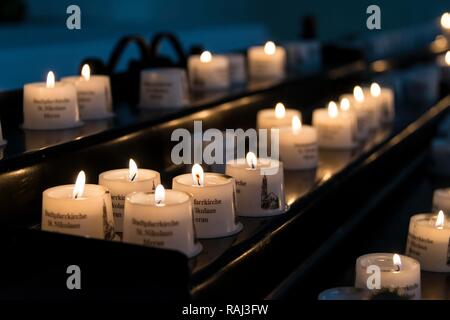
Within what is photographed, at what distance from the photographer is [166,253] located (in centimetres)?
117

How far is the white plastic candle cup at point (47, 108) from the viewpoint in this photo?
67.4 inches

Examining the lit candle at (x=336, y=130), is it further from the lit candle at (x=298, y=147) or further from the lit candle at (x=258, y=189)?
the lit candle at (x=258, y=189)

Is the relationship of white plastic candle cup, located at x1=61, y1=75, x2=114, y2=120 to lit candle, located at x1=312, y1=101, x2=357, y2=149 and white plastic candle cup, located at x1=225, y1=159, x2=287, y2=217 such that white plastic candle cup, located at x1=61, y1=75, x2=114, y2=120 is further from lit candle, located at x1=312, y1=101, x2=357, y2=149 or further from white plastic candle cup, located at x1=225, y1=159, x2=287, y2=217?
lit candle, located at x1=312, y1=101, x2=357, y2=149

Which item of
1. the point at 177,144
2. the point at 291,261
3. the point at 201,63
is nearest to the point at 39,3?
the point at 201,63

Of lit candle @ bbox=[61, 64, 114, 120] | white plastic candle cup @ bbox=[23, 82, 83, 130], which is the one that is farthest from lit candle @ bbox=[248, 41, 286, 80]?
white plastic candle cup @ bbox=[23, 82, 83, 130]

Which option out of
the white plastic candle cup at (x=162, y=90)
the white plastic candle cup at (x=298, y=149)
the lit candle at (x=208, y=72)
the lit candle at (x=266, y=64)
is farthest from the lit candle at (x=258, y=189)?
the lit candle at (x=266, y=64)

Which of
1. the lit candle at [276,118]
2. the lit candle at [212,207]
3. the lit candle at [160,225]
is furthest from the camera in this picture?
the lit candle at [276,118]

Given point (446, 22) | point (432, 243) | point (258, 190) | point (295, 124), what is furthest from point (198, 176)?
point (446, 22)

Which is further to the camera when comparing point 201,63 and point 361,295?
point 201,63

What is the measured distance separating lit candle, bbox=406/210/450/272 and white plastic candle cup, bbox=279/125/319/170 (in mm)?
368

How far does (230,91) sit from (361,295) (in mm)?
1044

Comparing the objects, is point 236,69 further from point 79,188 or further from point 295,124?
point 79,188

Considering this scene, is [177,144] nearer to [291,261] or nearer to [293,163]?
[293,163]

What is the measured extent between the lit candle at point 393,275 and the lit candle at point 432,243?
152 millimetres
